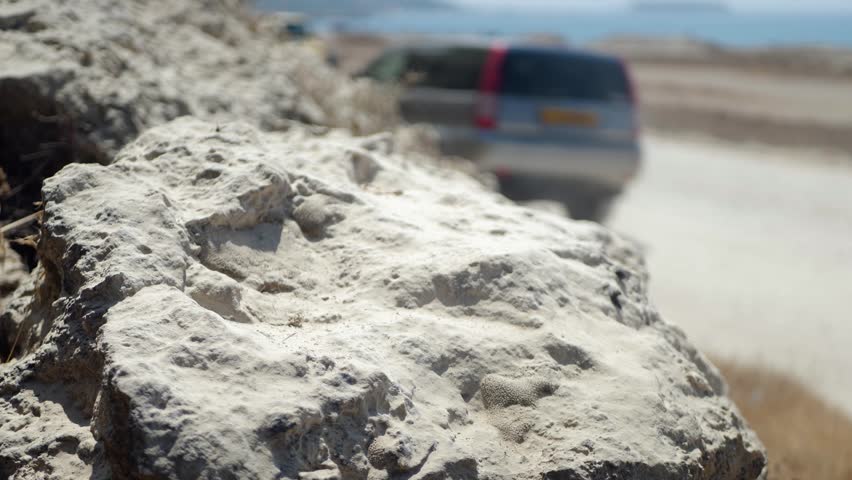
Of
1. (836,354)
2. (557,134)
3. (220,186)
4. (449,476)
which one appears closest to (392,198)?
(220,186)

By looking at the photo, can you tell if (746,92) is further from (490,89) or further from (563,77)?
(490,89)

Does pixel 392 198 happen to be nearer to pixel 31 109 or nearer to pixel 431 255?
pixel 431 255

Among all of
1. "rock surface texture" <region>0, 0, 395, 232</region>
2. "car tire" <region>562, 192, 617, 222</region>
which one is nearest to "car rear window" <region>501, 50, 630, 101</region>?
"car tire" <region>562, 192, 617, 222</region>

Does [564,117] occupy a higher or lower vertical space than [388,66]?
lower

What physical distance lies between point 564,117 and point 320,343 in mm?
6271

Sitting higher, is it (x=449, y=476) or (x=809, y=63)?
(x=449, y=476)

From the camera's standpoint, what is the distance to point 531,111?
7879 millimetres

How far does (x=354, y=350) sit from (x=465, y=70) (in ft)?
20.8

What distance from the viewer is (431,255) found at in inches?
95.5

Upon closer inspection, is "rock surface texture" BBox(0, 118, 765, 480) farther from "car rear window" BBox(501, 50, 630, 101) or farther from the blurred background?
"car rear window" BBox(501, 50, 630, 101)

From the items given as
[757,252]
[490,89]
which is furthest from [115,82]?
[757,252]

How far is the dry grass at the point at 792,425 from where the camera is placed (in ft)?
12.2

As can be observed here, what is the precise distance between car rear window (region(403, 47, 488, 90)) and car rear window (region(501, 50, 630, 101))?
0.93 feet

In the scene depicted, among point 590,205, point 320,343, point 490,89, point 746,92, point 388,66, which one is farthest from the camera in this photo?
point 746,92
